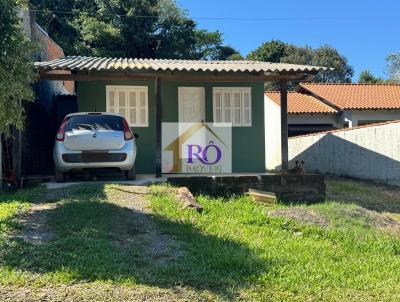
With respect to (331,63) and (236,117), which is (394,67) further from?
(236,117)

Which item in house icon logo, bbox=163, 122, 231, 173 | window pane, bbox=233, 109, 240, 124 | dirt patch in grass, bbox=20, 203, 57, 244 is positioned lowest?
dirt patch in grass, bbox=20, 203, 57, 244

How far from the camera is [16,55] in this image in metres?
6.85

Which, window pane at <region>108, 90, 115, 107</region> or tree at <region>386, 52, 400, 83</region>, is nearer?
window pane at <region>108, 90, 115, 107</region>

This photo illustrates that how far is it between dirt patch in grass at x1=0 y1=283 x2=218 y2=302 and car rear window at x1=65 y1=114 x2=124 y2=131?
5.75 metres

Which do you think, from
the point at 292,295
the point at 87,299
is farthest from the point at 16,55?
the point at 292,295

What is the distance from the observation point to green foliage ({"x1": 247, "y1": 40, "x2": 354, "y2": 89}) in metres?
45.4

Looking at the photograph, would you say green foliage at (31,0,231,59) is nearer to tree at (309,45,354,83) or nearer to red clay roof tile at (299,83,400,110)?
red clay roof tile at (299,83,400,110)

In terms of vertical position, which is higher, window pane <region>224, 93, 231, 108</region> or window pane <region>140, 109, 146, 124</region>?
window pane <region>224, 93, 231, 108</region>

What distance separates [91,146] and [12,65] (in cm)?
325

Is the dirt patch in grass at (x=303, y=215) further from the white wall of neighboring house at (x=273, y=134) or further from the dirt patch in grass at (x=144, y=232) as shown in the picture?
the white wall of neighboring house at (x=273, y=134)

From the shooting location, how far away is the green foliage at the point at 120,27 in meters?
29.3

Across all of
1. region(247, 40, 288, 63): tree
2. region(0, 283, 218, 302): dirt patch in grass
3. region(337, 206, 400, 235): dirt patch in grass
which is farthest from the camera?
region(247, 40, 288, 63): tree

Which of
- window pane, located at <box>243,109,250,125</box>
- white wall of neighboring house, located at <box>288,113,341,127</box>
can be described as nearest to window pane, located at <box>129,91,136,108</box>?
window pane, located at <box>243,109,250,125</box>

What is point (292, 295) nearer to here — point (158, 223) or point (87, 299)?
point (87, 299)
